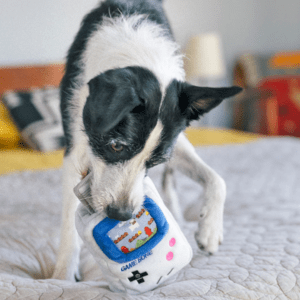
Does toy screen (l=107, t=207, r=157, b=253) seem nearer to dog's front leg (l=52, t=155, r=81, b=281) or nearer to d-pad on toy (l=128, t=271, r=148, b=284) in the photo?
d-pad on toy (l=128, t=271, r=148, b=284)

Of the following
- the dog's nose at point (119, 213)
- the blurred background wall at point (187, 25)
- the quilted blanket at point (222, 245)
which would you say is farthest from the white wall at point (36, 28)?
the dog's nose at point (119, 213)

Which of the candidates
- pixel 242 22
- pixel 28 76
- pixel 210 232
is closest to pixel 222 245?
pixel 210 232

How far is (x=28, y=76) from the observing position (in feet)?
10.4

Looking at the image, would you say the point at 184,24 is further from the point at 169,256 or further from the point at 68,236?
the point at 169,256

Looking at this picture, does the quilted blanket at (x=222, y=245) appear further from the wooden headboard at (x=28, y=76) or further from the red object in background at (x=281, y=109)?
the red object in background at (x=281, y=109)

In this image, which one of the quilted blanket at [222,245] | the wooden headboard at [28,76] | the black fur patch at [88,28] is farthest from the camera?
the wooden headboard at [28,76]

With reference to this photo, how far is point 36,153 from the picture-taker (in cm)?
241

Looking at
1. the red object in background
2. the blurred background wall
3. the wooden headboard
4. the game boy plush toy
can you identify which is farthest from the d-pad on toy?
the red object in background

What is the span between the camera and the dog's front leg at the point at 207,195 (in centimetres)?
95

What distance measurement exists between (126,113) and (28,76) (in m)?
2.70

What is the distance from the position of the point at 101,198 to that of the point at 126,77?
1.00 ft

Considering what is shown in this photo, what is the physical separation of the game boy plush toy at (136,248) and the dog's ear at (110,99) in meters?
0.22

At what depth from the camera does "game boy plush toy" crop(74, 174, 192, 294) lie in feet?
2.40

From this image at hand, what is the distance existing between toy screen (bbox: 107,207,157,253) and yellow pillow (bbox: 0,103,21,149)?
2.05 m
